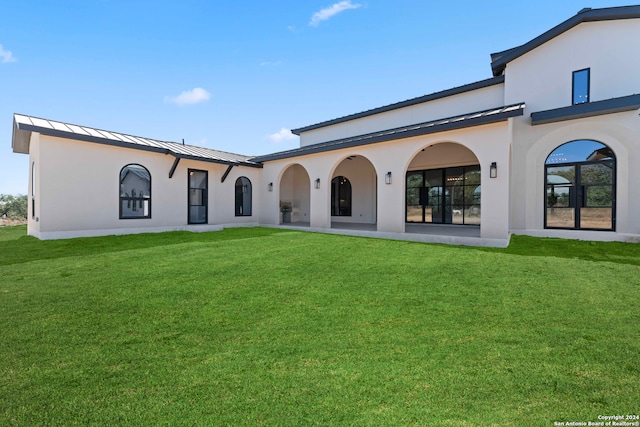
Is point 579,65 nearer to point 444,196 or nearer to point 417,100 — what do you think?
point 417,100

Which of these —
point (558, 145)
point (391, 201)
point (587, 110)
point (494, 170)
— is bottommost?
point (391, 201)

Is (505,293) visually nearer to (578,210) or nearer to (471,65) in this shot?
(578,210)

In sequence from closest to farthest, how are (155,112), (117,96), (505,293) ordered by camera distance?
(505,293), (117,96), (155,112)

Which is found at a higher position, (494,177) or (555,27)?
(555,27)

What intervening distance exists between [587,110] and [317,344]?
37.4 feet

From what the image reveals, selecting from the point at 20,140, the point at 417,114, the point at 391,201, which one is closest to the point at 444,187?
the point at 417,114

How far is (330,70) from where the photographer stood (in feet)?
53.6

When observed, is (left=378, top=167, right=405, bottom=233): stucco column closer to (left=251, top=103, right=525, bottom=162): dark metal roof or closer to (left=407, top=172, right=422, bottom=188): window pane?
(left=251, top=103, right=525, bottom=162): dark metal roof

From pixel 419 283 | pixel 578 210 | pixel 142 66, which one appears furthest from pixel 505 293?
pixel 142 66

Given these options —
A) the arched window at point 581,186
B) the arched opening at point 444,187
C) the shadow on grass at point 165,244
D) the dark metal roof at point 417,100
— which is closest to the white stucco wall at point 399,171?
the arched opening at point 444,187

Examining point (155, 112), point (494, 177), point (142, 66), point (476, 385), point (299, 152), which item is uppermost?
point (142, 66)

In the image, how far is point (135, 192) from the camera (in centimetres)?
1123

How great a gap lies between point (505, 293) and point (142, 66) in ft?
60.1

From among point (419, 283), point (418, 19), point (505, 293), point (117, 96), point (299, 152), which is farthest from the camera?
point (117, 96)
